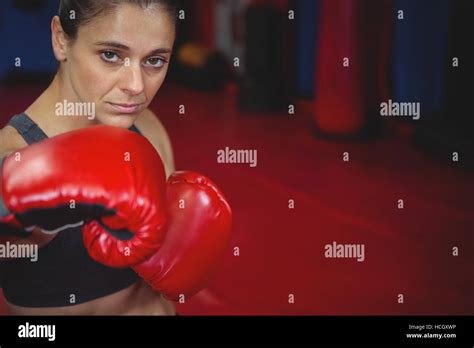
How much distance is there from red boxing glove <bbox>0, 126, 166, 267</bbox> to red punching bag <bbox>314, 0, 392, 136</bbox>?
1.73m

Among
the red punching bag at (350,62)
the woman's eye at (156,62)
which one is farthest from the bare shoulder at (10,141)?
the red punching bag at (350,62)

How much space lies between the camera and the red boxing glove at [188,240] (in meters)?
1.02

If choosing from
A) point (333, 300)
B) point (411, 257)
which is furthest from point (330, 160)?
point (333, 300)

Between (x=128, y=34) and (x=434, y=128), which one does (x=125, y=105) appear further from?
(x=434, y=128)

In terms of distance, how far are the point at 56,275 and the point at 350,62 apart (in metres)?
1.75

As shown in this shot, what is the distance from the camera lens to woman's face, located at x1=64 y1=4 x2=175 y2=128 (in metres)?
1.00

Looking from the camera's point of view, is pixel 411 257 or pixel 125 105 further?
pixel 411 257

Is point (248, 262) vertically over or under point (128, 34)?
under

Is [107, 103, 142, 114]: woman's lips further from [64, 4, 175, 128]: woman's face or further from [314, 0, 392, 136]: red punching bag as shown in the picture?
[314, 0, 392, 136]: red punching bag

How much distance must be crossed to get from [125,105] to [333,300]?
68 cm

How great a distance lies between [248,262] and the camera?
1692 mm

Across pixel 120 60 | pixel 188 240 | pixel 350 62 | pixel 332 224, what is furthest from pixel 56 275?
pixel 350 62
